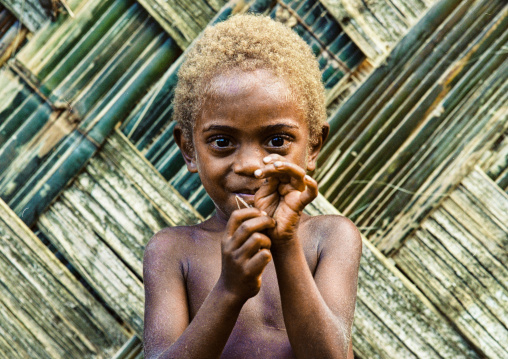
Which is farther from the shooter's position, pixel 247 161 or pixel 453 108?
pixel 453 108

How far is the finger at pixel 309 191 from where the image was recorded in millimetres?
1320

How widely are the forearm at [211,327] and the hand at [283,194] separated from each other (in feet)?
0.59

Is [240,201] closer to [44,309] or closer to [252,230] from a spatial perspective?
[252,230]

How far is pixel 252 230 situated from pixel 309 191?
0.16 m

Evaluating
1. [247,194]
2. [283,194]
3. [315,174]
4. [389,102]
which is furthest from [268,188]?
[389,102]

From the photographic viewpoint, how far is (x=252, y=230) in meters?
1.32

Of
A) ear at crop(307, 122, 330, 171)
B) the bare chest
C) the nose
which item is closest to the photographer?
the nose

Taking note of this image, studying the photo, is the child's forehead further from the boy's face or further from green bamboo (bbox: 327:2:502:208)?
green bamboo (bbox: 327:2:502:208)

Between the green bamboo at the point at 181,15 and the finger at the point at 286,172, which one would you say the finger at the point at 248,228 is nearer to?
the finger at the point at 286,172

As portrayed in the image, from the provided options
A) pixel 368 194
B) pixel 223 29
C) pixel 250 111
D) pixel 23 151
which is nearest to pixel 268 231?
pixel 250 111

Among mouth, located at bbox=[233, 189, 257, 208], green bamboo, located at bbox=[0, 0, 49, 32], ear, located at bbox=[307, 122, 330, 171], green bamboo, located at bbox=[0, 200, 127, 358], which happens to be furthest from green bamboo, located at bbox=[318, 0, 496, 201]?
green bamboo, located at bbox=[0, 0, 49, 32]

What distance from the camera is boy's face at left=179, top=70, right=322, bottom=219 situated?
1.49 meters

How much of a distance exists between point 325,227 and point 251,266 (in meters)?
0.44

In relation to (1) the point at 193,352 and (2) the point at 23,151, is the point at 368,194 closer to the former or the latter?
(1) the point at 193,352
